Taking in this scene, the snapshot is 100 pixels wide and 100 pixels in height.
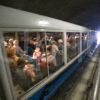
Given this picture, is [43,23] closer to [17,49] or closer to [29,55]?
[29,55]

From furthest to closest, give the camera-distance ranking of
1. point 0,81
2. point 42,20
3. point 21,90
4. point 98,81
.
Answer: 1. point 98,81
2. point 42,20
3. point 21,90
4. point 0,81

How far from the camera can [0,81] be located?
7.79 feet

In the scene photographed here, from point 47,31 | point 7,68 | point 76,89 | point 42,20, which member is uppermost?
point 42,20

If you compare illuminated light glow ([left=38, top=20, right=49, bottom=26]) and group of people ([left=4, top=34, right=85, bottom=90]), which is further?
illuminated light glow ([left=38, top=20, right=49, bottom=26])

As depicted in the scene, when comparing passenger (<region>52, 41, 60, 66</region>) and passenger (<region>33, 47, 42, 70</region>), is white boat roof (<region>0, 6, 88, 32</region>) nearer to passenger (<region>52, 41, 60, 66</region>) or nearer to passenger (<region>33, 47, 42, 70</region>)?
passenger (<region>33, 47, 42, 70</region>)

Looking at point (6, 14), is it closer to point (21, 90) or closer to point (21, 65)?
point (21, 65)

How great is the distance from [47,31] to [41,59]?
2.23 ft

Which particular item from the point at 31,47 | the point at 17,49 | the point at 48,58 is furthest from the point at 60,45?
the point at 17,49

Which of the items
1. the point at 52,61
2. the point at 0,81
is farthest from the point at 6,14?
the point at 52,61

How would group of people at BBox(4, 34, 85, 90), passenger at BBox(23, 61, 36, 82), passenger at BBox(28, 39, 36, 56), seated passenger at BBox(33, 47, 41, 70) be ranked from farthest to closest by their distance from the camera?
seated passenger at BBox(33, 47, 41, 70) < passenger at BBox(28, 39, 36, 56) < passenger at BBox(23, 61, 36, 82) < group of people at BBox(4, 34, 85, 90)

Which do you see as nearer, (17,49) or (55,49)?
(17,49)

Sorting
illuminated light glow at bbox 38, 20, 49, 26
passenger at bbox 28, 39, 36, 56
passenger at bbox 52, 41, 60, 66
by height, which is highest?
illuminated light glow at bbox 38, 20, 49, 26

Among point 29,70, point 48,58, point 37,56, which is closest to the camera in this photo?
point 29,70

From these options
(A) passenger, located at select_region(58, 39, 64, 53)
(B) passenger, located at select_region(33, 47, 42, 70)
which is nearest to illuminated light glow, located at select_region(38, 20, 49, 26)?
(B) passenger, located at select_region(33, 47, 42, 70)
